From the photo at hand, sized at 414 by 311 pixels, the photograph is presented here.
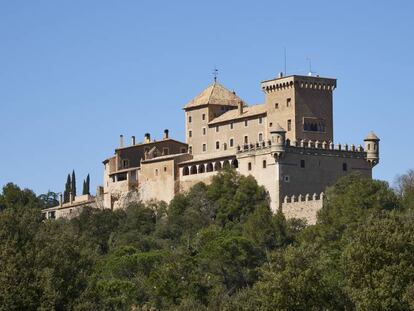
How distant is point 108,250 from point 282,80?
51.5ft

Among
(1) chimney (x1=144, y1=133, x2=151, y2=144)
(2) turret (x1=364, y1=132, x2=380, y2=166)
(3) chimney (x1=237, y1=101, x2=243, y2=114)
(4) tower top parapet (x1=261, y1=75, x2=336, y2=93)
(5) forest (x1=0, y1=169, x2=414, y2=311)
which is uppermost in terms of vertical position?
(4) tower top parapet (x1=261, y1=75, x2=336, y2=93)

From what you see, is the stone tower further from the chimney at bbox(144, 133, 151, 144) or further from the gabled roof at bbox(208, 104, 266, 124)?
the chimney at bbox(144, 133, 151, 144)

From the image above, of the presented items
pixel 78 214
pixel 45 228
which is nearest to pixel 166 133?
pixel 78 214

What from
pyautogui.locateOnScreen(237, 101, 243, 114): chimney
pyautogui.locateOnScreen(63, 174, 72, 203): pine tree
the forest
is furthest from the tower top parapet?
pyautogui.locateOnScreen(63, 174, 72, 203): pine tree

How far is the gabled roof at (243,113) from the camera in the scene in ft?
365

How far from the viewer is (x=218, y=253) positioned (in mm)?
97625

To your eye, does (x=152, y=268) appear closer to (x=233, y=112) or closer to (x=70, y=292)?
(x=233, y=112)

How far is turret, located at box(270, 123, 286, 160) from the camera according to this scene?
105 metres

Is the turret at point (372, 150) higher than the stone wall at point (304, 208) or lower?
higher

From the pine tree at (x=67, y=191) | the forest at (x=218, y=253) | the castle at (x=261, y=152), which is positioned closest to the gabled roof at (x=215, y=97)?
the castle at (x=261, y=152)

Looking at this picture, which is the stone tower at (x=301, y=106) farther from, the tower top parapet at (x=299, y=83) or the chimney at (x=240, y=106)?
the chimney at (x=240, y=106)

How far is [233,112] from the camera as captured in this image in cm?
11381

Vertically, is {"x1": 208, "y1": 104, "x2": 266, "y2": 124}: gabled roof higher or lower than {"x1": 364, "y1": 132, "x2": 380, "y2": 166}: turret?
higher

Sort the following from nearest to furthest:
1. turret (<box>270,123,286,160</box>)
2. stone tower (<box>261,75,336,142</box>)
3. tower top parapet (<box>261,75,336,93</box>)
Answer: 1. turret (<box>270,123,286,160</box>)
2. stone tower (<box>261,75,336,142</box>)
3. tower top parapet (<box>261,75,336,93</box>)
